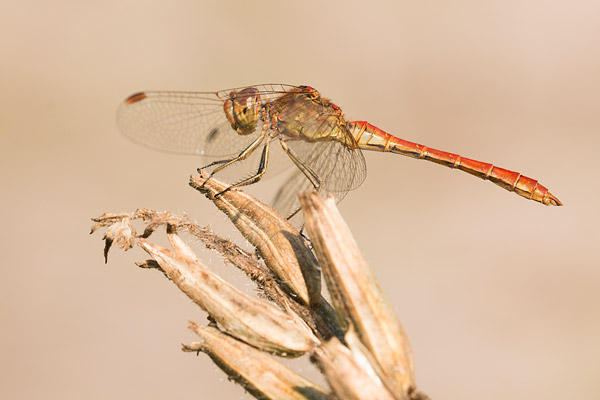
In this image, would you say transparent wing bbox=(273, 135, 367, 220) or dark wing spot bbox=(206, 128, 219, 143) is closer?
transparent wing bbox=(273, 135, 367, 220)

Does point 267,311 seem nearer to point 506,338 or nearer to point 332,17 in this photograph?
point 506,338

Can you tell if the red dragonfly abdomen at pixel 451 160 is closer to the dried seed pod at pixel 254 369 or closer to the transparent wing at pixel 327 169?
the transparent wing at pixel 327 169

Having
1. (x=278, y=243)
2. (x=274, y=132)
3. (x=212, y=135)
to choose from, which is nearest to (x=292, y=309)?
(x=278, y=243)

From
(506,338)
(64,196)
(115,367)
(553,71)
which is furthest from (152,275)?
(553,71)

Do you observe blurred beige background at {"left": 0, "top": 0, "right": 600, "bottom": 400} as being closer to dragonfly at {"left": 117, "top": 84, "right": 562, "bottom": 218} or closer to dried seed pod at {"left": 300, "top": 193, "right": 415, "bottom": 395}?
dragonfly at {"left": 117, "top": 84, "right": 562, "bottom": 218}

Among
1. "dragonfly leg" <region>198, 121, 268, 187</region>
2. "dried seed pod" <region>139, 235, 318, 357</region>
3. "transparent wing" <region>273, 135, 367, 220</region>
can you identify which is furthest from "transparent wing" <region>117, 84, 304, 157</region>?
"dried seed pod" <region>139, 235, 318, 357</region>

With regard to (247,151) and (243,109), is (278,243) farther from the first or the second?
(243,109)
